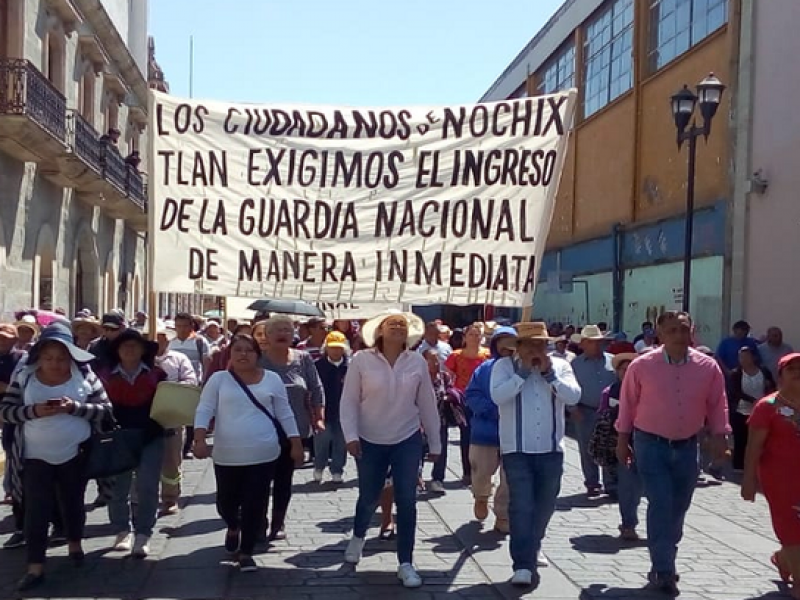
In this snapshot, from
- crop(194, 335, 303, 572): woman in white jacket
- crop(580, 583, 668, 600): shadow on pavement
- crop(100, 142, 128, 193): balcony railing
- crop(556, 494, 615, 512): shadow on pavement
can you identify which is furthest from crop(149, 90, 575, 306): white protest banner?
crop(100, 142, 128, 193): balcony railing

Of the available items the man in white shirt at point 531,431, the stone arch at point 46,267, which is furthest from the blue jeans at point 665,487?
the stone arch at point 46,267

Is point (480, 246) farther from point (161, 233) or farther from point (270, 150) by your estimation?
point (161, 233)

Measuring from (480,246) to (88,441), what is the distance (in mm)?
3035

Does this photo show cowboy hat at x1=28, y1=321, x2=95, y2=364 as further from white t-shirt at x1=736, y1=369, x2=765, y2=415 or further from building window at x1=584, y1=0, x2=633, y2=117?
building window at x1=584, y1=0, x2=633, y2=117

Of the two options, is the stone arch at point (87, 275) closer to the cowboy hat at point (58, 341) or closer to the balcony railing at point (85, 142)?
the balcony railing at point (85, 142)

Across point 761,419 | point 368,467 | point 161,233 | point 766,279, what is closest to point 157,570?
point 368,467

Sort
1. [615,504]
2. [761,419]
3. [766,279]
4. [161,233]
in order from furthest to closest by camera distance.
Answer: [766,279]
[615,504]
[161,233]
[761,419]

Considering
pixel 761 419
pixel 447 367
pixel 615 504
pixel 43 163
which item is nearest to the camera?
pixel 761 419

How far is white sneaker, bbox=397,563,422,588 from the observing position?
6.72 m

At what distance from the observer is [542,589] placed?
6.79m

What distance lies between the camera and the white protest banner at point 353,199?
7836 millimetres

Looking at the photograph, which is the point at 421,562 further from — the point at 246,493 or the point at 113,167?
the point at 113,167

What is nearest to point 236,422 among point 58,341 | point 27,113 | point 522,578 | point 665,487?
point 58,341

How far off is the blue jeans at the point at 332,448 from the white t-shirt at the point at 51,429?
14.2 ft
